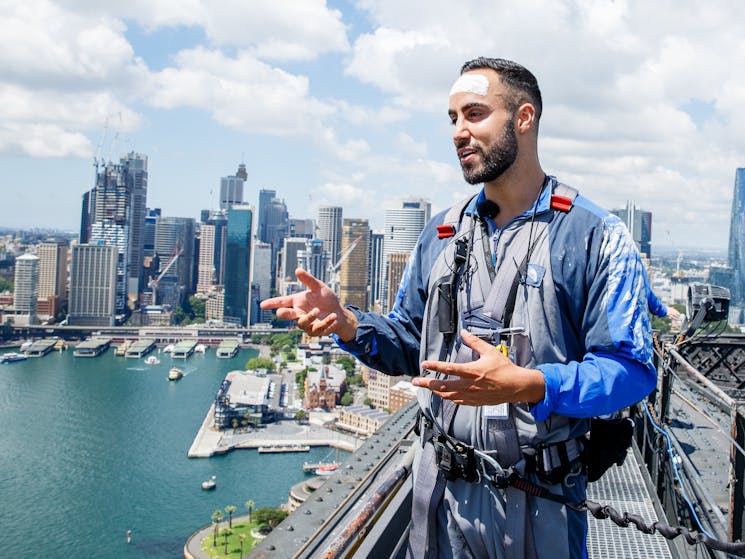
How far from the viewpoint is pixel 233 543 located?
13.5 m

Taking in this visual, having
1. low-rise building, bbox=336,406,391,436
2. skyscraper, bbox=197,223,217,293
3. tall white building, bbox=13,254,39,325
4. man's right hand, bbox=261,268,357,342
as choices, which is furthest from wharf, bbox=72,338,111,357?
man's right hand, bbox=261,268,357,342

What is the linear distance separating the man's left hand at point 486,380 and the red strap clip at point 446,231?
25 cm

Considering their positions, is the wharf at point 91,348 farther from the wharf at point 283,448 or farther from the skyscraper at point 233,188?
the skyscraper at point 233,188

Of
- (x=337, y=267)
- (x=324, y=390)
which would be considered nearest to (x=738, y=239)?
(x=337, y=267)

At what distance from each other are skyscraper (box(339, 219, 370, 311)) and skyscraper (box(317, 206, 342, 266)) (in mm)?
4374

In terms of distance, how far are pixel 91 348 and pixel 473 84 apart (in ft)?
113

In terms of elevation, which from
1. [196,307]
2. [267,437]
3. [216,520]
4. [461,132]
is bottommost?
[267,437]

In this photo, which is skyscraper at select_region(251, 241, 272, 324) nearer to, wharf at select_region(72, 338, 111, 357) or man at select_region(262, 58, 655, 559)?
wharf at select_region(72, 338, 111, 357)

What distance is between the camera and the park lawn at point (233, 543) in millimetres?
13047

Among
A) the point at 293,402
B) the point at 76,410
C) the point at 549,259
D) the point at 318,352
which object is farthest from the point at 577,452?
the point at 318,352

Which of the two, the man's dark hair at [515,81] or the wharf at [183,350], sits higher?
the man's dark hair at [515,81]

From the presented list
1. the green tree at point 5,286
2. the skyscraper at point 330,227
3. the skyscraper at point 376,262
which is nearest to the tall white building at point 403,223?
the skyscraper at point 376,262

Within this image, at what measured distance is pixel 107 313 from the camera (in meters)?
39.5

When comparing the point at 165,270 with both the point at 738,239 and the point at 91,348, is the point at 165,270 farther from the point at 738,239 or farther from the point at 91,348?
the point at 738,239
